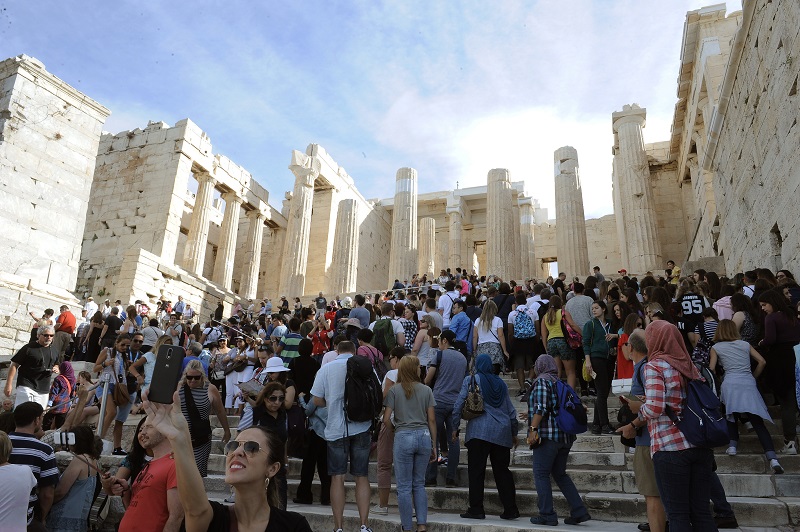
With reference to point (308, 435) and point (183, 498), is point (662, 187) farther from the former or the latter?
point (183, 498)

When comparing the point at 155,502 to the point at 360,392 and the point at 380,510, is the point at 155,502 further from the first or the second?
the point at 380,510

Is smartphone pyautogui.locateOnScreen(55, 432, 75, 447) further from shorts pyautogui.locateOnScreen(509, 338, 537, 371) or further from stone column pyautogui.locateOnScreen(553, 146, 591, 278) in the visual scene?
stone column pyautogui.locateOnScreen(553, 146, 591, 278)

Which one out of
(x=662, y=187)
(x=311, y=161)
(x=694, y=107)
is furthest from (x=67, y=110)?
(x=662, y=187)

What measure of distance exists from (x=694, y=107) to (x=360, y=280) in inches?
736

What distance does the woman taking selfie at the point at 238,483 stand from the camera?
7.10 ft

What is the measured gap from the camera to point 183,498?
2172 millimetres

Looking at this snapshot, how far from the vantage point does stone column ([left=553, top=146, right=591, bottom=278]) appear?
77.3 feet

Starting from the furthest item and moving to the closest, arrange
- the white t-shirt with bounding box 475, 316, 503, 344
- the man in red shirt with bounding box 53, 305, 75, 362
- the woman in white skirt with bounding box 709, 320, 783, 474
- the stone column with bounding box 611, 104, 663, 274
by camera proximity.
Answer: the stone column with bounding box 611, 104, 663, 274 < the man in red shirt with bounding box 53, 305, 75, 362 < the white t-shirt with bounding box 475, 316, 503, 344 < the woman in white skirt with bounding box 709, 320, 783, 474

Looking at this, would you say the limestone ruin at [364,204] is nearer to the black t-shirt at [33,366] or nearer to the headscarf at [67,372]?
the headscarf at [67,372]

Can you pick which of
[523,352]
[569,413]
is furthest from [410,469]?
[523,352]

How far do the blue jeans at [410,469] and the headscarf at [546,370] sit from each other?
1.14 m

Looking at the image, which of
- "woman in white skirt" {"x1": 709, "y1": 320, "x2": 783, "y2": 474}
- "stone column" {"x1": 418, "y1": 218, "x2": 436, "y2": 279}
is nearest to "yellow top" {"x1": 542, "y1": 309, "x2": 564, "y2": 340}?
"woman in white skirt" {"x1": 709, "y1": 320, "x2": 783, "y2": 474}

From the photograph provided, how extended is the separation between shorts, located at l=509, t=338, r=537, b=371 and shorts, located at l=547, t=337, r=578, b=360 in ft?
3.16

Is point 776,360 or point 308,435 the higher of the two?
point 776,360
